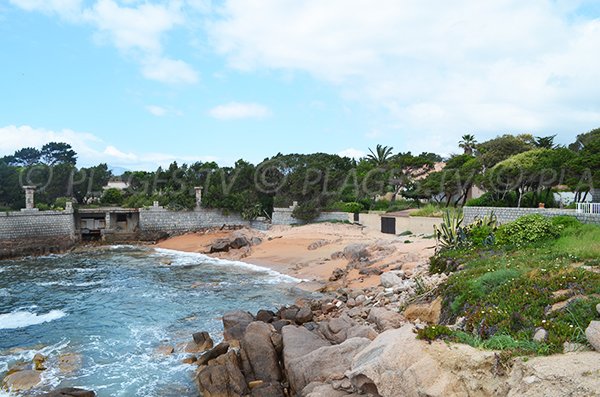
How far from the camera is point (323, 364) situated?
32.7 ft

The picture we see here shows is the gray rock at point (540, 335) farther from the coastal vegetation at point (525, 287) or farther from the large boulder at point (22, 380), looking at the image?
the large boulder at point (22, 380)

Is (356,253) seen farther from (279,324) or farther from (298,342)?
(298,342)

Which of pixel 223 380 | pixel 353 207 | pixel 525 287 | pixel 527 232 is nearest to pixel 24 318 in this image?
pixel 223 380

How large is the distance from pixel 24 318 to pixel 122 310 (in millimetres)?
3988

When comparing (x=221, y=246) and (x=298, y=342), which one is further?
(x=221, y=246)

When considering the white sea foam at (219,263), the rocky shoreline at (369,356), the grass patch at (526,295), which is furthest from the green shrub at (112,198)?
the grass patch at (526,295)

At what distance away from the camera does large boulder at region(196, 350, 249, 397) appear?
11.1 meters

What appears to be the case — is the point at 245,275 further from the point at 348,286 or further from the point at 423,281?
the point at 423,281

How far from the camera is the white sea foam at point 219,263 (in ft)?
87.6

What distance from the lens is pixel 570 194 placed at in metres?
35.6

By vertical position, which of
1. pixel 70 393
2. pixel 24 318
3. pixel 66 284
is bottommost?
pixel 66 284

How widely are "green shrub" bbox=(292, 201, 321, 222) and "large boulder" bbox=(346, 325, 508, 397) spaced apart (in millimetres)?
36018

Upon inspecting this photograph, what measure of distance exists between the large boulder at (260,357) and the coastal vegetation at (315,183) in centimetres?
2356

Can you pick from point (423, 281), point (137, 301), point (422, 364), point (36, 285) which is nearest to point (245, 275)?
point (137, 301)
